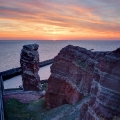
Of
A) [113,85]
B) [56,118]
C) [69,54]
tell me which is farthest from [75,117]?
[69,54]

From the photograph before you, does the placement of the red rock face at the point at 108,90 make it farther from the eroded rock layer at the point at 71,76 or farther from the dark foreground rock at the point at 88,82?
the eroded rock layer at the point at 71,76

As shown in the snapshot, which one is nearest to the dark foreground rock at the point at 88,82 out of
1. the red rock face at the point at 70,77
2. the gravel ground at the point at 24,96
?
the red rock face at the point at 70,77

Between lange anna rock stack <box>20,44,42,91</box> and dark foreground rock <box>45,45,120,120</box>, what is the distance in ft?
37.6

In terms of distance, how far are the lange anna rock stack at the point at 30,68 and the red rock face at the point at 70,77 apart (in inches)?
451

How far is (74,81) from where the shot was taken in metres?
26.4

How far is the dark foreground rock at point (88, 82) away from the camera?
13805 millimetres

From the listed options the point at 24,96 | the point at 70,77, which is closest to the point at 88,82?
the point at 70,77

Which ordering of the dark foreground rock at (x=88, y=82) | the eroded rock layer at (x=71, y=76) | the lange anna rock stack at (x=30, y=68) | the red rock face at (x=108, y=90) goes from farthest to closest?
the lange anna rock stack at (x=30, y=68), the eroded rock layer at (x=71, y=76), the dark foreground rock at (x=88, y=82), the red rock face at (x=108, y=90)

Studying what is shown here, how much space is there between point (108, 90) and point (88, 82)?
9964 mm

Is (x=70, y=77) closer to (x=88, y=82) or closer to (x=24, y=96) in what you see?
(x=88, y=82)

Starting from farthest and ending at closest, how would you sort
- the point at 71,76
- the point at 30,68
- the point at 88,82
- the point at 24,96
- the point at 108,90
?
the point at 30,68
the point at 24,96
the point at 71,76
the point at 88,82
the point at 108,90

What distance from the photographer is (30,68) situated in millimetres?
41812

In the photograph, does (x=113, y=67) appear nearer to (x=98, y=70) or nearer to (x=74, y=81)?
(x=98, y=70)

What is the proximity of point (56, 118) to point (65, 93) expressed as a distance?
19.7 feet
